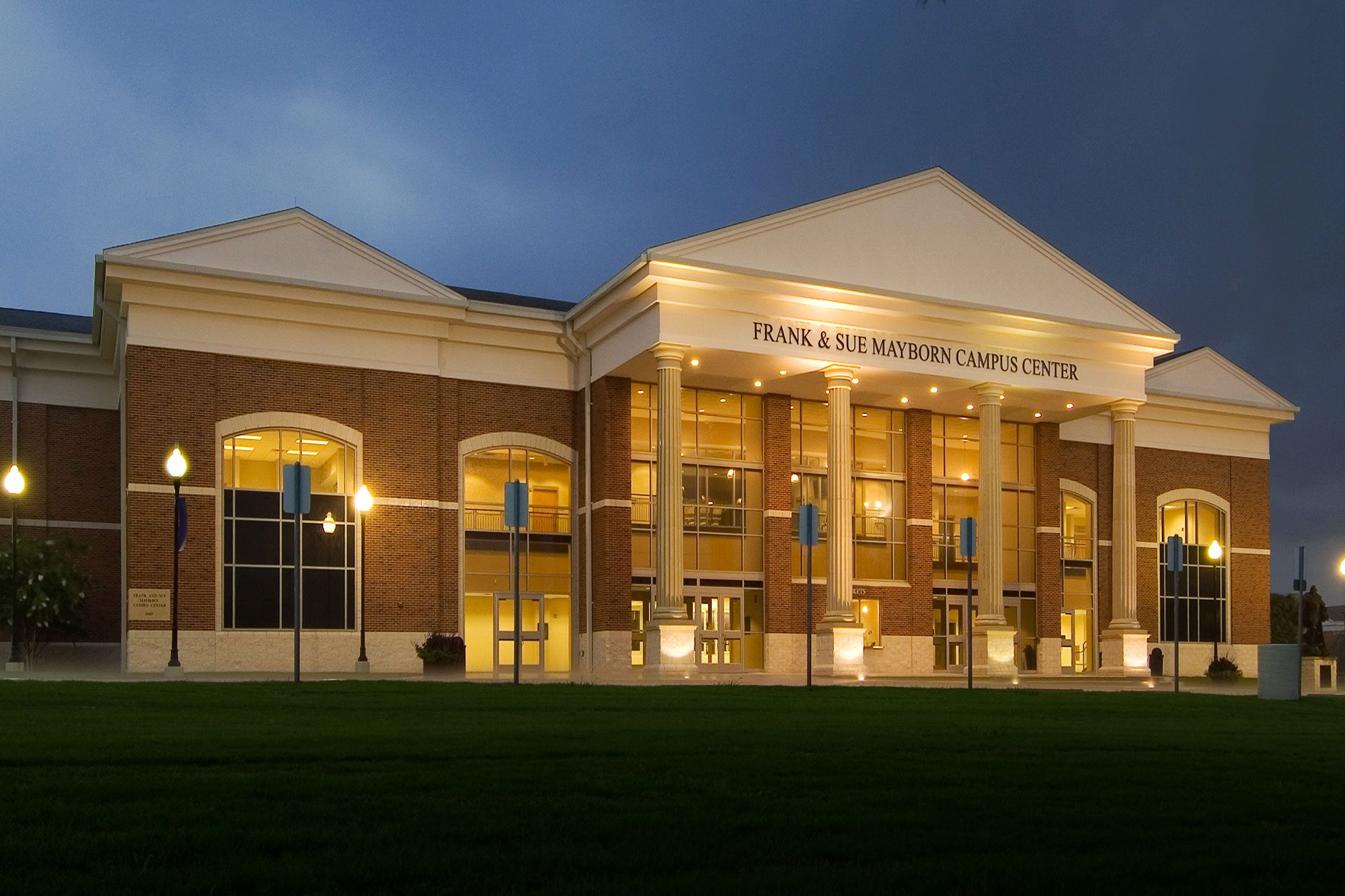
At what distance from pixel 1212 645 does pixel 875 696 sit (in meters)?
33.9

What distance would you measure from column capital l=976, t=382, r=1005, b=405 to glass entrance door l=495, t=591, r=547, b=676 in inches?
Answer: 576

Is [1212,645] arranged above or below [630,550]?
below

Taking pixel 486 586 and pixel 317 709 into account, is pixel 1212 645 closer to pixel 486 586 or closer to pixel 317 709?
pixel 486 586

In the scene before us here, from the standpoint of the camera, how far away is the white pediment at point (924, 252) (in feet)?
123

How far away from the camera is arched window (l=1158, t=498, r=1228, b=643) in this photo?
163 feet

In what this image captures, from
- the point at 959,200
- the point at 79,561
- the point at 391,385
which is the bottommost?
the point at 79,561

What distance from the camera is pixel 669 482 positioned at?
36.1m

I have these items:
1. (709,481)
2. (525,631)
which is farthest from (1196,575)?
(525,631)

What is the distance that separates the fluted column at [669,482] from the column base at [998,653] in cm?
1000

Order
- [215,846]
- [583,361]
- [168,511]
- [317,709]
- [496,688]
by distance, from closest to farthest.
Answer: [215,846] → [317,709] → [496,688] → [168,511] → [583,361]

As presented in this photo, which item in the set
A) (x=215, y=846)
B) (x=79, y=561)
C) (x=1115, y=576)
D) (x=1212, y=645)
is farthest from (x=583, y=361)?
(x=215, y=846)

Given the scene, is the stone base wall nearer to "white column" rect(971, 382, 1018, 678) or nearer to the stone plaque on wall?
the stone plaque on wall

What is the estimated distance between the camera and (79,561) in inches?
1537

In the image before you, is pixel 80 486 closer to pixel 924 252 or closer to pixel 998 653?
pixel 924 252
